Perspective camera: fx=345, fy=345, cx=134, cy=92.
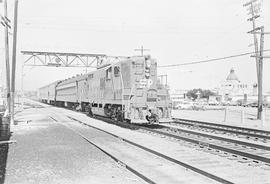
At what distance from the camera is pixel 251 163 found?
8.59 meters

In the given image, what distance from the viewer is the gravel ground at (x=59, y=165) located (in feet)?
23.3

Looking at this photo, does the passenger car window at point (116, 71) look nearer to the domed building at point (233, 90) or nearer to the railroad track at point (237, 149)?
the railroad track at point (237, 149)

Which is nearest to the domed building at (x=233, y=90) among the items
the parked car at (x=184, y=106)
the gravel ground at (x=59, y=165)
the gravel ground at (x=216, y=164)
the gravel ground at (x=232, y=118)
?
the parked car at (x=184, y=106)

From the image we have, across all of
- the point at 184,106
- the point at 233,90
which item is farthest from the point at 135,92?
the point at 233,90

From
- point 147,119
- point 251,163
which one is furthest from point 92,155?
point 147,119

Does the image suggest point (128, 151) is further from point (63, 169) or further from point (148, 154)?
point (63, 169)

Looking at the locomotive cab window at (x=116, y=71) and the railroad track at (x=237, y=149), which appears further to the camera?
the locomotive cab window at (x=116, y=71)

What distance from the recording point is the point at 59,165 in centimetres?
845

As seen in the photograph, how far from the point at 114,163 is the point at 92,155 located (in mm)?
1302

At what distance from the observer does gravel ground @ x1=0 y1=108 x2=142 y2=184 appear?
7.11m

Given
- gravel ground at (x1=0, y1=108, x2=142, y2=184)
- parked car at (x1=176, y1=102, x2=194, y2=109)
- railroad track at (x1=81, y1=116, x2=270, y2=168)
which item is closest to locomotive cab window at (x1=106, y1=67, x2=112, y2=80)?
railroad track at (x1=81, y1=116, x2=270, y2=168)

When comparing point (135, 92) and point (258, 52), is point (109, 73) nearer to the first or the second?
point (135, 92)

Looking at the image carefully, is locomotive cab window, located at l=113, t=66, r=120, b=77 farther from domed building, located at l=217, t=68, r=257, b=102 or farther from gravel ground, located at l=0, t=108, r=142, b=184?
domed building, located at l=217, t=68, r=257, b=102

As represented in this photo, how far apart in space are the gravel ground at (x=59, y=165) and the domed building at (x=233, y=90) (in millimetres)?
96523
